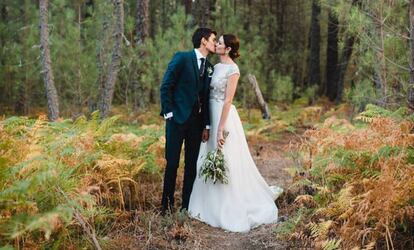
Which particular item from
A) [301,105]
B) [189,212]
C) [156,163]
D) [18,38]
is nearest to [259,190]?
[189,212]

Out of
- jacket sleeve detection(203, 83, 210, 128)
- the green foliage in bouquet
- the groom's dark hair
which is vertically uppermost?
the groom's dark hair

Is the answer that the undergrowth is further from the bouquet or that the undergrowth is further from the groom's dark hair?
the groom's dark hair

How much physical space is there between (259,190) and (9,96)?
13.1 m

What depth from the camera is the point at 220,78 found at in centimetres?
583

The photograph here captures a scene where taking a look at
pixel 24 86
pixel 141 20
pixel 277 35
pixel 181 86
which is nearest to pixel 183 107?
pixel 181 86

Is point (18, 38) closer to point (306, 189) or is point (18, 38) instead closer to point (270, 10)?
point (270, 10)

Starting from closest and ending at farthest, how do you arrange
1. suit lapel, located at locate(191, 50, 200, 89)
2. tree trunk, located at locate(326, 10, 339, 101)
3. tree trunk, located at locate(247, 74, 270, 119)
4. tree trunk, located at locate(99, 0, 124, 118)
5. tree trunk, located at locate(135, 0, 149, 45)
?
suit lapel, located at locate(191, 50, 200, 89)
tree trunk, located at locate(99, 0, 124, 118)
tree trunk, located at locate(135, 0, 149, 45)
tree trunk, located at locate(247, 74, 270, 119)
tree trunk, located at locate(326, 10, 339, 101)

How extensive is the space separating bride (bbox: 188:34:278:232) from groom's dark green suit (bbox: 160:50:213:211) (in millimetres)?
167

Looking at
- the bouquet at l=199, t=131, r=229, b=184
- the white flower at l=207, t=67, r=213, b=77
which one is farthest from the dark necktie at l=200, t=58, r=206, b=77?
the bouquet at l=199, t=131, r=229, b=184

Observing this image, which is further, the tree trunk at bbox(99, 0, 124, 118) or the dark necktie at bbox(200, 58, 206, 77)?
the tree trunk at bbox(99, 0, 124, 118)

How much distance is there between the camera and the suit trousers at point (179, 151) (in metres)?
5.65

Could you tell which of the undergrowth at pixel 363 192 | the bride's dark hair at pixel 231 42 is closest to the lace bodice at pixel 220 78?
the bride's dark hair at pixel 231 42

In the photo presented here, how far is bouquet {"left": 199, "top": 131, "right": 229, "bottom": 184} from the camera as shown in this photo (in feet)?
18.9

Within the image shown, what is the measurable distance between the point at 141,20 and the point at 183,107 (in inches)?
338
